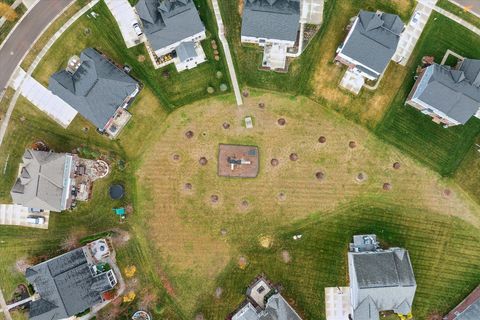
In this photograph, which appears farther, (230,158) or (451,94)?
(230,158)

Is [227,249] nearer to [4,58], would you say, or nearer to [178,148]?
[178,148]

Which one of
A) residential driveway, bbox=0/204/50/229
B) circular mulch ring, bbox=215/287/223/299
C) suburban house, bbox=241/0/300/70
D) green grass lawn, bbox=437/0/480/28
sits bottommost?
residential driveway, bbox=0/204/50/229

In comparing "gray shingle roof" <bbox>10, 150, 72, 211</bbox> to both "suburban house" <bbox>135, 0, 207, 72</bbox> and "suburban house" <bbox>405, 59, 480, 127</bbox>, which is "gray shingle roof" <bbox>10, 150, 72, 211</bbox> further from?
"suburban house" <bbox>405, 59, 480, 127</bbox>

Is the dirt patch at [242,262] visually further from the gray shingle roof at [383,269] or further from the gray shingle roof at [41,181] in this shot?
the gray shingle roof at [41,181]

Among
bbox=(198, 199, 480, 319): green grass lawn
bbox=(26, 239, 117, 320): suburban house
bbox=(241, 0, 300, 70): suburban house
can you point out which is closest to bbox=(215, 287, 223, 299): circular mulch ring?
bbox=(198, 199, 480, 319): green grass lawn

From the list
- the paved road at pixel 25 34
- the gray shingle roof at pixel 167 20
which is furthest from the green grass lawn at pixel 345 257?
the paved road at pixel 25 34

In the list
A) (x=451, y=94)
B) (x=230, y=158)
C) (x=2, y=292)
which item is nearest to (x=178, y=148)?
(x=230, y=158)

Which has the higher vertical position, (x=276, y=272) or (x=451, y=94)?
(x=451, y=94)
